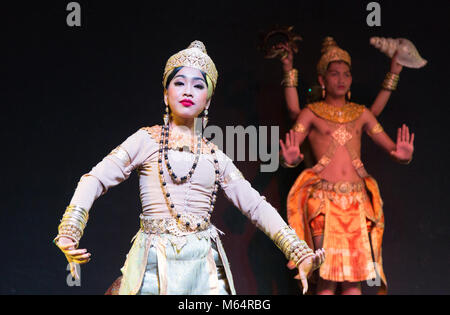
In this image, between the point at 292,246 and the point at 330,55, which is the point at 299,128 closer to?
the point at 330,55

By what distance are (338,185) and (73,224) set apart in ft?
5.74

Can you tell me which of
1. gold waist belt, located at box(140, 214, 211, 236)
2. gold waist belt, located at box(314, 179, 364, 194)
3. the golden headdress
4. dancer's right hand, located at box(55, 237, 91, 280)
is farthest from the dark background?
dancer's right hand, located at box(55, 237, 91, 280)

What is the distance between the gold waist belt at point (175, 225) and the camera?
215cm

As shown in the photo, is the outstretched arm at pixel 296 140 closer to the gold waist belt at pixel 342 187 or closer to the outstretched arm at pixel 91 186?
the gold waist belt at pixel 342 187

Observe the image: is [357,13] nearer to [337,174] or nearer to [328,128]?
[328,128]

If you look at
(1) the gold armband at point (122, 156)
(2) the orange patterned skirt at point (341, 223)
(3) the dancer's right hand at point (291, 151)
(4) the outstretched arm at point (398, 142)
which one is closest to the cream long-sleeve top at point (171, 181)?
(1) the gold armband at point (122, 156)

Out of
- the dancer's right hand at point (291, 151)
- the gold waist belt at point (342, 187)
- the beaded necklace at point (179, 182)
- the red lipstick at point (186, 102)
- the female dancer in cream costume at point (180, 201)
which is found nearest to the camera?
the female dancer in cream costume at point (180, 201)

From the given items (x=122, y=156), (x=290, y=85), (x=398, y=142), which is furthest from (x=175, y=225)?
(x=398, y=142)

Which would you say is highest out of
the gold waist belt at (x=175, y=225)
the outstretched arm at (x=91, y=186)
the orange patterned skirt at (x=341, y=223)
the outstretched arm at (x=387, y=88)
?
the outstretched arm at (x=387, y=88)

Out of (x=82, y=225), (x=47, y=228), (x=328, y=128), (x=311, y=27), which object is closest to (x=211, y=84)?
(x=82, y=225)

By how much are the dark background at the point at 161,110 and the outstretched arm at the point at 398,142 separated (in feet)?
1.64

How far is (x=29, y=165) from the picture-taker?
10.6 feet

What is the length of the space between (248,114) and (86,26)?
1.11 meters

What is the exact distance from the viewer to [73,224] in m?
1.96
